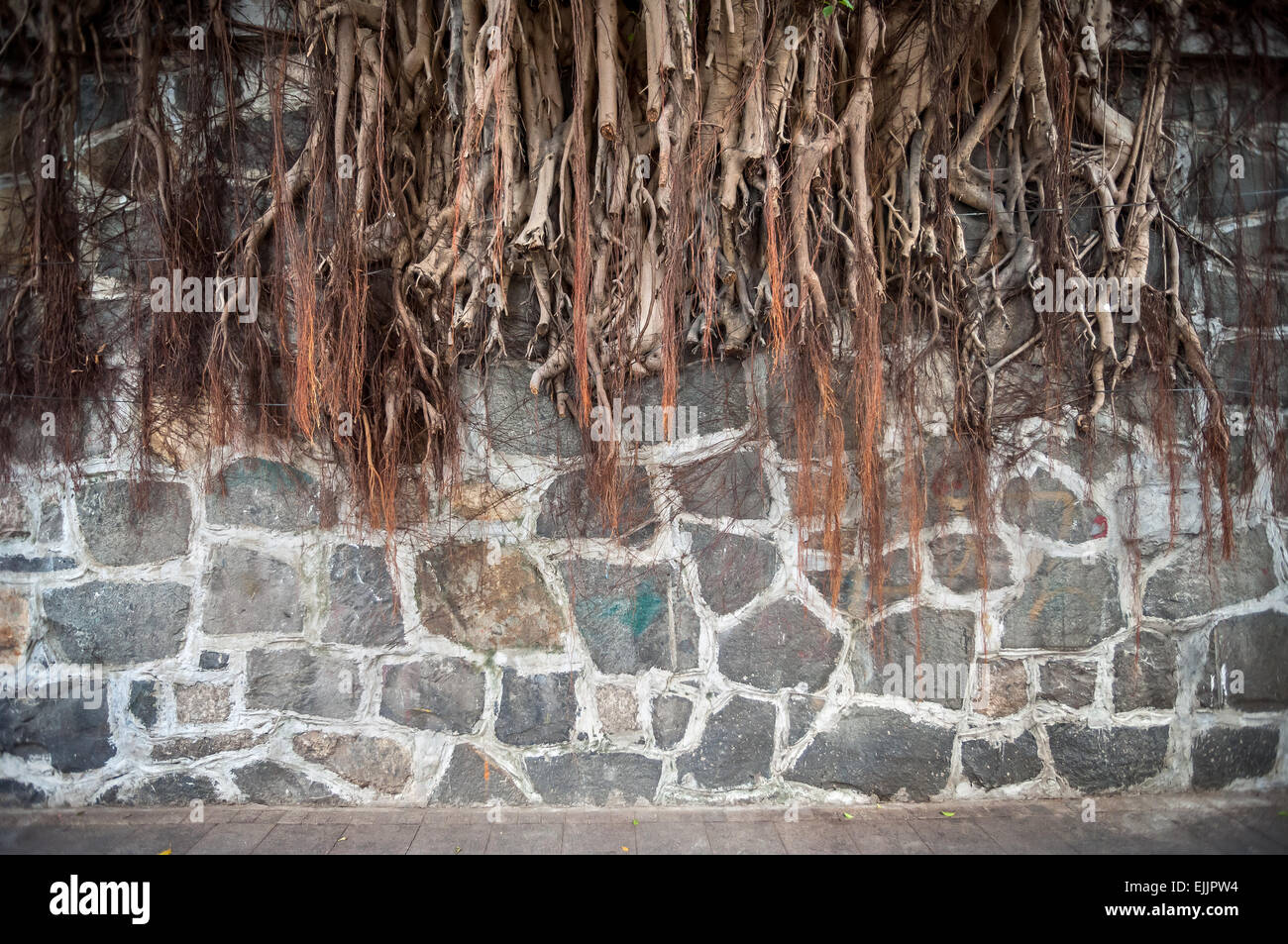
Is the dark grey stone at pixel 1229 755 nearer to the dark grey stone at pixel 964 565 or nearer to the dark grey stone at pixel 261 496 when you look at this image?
the dark grey stone at pixel 964 565

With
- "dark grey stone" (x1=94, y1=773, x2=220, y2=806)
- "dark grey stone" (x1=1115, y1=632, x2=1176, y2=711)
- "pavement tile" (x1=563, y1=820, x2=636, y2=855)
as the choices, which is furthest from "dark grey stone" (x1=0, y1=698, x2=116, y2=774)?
"dark grey stone" (x1=1115, y1=632, x2=1176, y2=711)

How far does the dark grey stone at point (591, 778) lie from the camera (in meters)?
2.31

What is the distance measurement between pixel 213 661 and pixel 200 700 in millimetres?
136

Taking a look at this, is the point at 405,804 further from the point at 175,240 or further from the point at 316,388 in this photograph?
the point at 175,240

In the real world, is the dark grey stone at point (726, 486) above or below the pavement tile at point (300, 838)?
above

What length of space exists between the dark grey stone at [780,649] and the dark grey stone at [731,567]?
0.27ft

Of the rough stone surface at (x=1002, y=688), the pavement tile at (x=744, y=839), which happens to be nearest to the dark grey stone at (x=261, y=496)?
the pavement tile at (x=744, y=839)

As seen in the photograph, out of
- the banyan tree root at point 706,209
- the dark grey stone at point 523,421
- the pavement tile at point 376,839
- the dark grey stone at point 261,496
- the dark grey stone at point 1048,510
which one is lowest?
the pavement tile at point 376,839

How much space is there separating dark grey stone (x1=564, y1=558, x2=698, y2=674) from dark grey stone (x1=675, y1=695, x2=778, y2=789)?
24cm

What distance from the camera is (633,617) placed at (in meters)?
2.34

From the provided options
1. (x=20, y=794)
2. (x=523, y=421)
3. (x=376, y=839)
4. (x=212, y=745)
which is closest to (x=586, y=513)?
(x=523, y=421)

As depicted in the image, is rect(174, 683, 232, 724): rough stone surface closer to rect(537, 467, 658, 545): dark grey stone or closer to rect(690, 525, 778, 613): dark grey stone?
rect(537, 467, 658, 545): dark grey stone

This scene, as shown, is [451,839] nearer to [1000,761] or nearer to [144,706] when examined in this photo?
[144,706]

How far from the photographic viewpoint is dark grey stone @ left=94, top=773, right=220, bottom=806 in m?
2.31
